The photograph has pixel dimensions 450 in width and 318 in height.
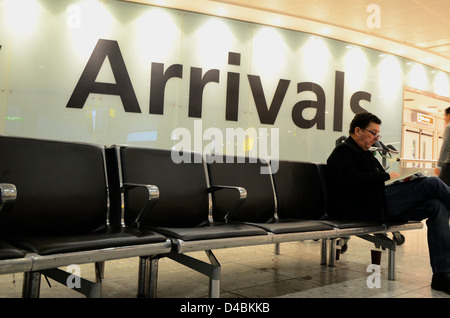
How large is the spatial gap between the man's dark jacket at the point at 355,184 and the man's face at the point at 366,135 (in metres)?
0.04

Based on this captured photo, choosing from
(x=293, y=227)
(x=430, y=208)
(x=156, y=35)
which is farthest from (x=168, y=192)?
(x=156, y=35)

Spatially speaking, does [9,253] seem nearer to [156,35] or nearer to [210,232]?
[210,232]

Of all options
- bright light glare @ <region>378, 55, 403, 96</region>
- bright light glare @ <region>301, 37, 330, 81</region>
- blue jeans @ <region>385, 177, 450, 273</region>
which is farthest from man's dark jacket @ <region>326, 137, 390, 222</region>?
bright light glare @ <region>378, 55, 403, 96</region>

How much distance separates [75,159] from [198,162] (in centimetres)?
77

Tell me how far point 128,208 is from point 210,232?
1.69 ft

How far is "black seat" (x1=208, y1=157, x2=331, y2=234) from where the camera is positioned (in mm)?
2633

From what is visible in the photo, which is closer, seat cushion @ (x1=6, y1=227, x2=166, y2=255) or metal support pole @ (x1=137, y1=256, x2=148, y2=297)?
seat cushion @ (x1=6, y1=227, x2=166, y2=255)

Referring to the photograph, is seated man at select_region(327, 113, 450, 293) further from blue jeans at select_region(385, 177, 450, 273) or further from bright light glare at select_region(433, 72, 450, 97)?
bright light glare at select_region(433, 72, 450, 97)

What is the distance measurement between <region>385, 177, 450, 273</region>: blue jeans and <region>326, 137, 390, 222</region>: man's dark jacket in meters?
0.12

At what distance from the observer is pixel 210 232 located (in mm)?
1997

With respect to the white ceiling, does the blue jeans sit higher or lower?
lower

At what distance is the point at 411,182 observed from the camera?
117 inches
